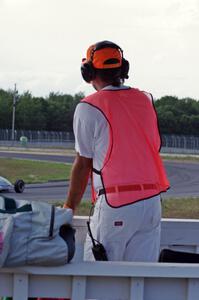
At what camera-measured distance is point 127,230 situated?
3564mm

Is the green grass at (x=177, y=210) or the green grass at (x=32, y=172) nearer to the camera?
the green grass at (x=177, y=210)

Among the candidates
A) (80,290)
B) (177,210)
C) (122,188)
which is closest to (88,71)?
(122,188)

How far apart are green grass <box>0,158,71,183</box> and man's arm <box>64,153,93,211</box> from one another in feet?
105

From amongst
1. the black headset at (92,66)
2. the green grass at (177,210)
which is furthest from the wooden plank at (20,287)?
the green grass at (177,210)

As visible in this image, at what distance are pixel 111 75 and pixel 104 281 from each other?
1.35 m

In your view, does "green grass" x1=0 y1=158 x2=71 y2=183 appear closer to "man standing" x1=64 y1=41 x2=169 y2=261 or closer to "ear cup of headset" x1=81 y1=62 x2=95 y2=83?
"ear cup of headset" x1=81 y1=62 x2=95 y2=83

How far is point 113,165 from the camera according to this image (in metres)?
3.61

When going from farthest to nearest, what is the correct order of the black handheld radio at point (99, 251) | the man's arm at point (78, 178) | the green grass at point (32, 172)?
the green grass at point (32, 172) < the man's arm at point (78, 178) < the black handheld radio at point (99, 251)

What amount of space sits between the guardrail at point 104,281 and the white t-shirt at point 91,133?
32.5 inches

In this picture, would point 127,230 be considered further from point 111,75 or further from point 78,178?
point 111,75

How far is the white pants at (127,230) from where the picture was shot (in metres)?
3.56

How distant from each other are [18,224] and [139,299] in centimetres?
58

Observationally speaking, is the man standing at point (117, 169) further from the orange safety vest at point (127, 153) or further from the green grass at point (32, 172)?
the green grass at point (32, 172)

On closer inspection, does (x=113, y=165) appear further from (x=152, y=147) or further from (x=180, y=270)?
(x=180, y=270)
